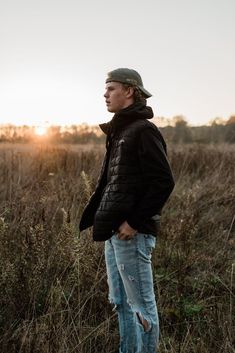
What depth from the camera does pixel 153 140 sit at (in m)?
2.34

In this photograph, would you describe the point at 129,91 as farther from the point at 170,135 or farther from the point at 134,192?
the point at 170,135

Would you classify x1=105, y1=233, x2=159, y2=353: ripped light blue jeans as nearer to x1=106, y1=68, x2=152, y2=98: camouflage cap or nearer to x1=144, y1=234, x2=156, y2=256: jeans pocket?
x1=144, y1=234, x2=156, y2=256: jeans pocket

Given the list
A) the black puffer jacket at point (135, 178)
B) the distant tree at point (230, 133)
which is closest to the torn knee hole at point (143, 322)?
the black puffer jacket at point (135, 178)

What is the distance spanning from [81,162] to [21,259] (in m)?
4.73

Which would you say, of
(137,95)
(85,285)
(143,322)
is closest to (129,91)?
(137,95)

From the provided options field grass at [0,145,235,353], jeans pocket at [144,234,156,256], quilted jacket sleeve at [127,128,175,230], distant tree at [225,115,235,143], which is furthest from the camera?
distant tree at [225,115,235,143]

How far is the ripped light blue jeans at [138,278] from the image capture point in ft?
7.87

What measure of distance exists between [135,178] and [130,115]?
0.33 m

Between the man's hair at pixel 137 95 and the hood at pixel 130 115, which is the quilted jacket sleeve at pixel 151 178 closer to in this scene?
the hood at pixel 130 115

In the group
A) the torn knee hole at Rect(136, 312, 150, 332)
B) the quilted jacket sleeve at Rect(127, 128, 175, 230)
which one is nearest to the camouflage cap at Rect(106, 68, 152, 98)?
the quilted jacket sleeve at Rect(127, 128, 175, 230)

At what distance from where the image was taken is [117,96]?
2.46 m

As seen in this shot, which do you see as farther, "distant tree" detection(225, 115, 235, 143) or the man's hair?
"distant tree" detection(225, 115, 235, 143)

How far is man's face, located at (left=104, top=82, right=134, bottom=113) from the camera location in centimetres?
246

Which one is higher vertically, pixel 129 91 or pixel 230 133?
pixel 129 91
